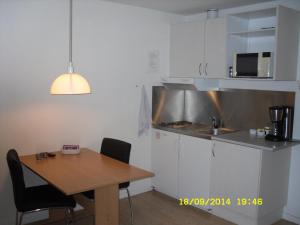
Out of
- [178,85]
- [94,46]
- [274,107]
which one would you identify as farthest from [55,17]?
[274,107]

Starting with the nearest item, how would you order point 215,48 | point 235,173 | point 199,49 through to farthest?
1. point 235,173
2. point 215,48
3. point 199,49

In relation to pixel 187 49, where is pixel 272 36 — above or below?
above

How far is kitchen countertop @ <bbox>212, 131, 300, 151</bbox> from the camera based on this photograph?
3.13 m

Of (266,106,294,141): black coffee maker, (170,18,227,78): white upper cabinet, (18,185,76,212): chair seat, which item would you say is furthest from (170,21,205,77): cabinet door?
(18,185,76,212): chair seat

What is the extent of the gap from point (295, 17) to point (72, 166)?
8.78ft

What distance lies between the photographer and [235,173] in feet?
11.1

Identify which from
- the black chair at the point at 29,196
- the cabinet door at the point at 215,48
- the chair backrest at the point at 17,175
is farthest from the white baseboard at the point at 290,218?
the chair backrest at the point at 17,175

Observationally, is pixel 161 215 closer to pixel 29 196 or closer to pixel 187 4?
pixel 29 196

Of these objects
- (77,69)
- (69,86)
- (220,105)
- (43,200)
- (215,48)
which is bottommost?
(43,200)

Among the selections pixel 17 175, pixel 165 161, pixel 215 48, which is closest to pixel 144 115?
pixel 165 161

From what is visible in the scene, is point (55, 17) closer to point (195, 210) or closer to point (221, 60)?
point (221, 60)

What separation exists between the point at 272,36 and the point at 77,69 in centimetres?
215

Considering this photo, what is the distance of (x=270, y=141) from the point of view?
337 cm

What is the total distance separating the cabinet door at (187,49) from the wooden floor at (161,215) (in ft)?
5.25
